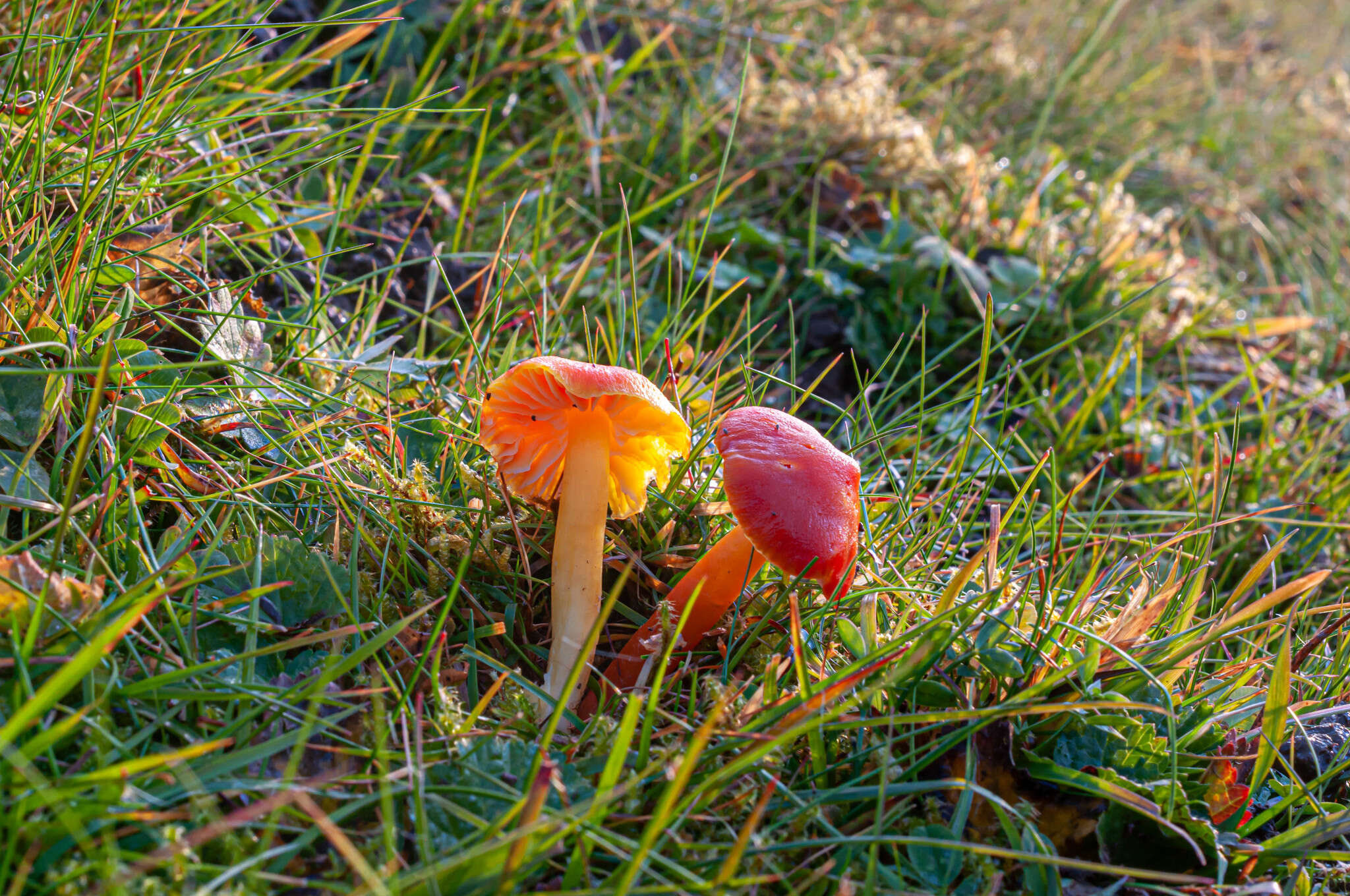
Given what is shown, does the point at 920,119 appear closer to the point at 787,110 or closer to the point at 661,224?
the point at 787,110

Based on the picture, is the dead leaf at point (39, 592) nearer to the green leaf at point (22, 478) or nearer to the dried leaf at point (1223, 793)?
the green leaf at point (22, 478)

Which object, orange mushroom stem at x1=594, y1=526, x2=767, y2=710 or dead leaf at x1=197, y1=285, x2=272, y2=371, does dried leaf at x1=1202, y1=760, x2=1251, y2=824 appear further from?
dead leaf at x1=197, y1=285, x2=272, y2=371

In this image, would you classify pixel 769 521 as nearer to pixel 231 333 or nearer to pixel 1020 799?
pixel 1020 799

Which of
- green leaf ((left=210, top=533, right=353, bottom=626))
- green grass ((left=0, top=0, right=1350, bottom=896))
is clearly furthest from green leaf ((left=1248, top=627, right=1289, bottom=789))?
green leaf ((left=210, top=533, right=353, bottom=626))

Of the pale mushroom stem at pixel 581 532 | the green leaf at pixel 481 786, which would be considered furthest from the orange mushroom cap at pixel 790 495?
the green leaf at pixel 481 786

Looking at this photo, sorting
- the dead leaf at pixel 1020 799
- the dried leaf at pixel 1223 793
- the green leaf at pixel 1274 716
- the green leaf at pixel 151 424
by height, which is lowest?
the green leaf at pixel 151 424

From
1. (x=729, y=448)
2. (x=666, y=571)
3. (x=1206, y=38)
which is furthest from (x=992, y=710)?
(x=1206, y=38)
